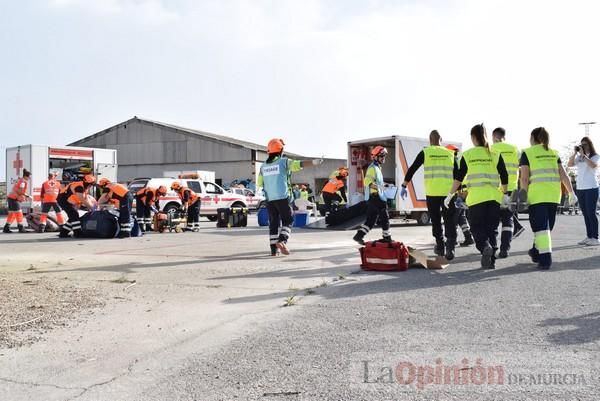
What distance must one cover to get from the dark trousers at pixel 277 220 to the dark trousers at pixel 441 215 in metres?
2.30

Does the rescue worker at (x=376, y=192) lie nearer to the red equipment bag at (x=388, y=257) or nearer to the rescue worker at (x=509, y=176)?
the rescue worker at (x=509, y=176)

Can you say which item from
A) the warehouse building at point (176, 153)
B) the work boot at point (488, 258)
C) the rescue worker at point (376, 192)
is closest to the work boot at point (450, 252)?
the work boot at point (488, 258)

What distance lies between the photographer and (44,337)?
12.9 ft

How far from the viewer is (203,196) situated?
2311cm

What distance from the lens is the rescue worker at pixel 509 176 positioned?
805 centimetres

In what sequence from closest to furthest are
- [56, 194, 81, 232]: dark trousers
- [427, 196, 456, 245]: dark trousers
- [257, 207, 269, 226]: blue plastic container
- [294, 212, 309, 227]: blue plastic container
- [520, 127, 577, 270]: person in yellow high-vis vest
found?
[520, 127, 577, 270]: person in yellow high-vis vest
[427, 196, 456, 245]: dark trousers
[56, 194, 81, 232]: dark trousers
[294, 212, 309, 227]: blue plastic container
[257, 207, 269, 226]: blue plastic container

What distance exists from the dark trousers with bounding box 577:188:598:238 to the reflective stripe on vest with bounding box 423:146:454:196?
11.5 ft

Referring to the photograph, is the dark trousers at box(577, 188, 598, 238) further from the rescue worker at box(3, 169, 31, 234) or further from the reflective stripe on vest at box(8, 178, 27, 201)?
the reflective stripe on vest at box(8, 178, 27, 201)

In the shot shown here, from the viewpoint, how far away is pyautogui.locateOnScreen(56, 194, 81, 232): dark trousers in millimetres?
13211

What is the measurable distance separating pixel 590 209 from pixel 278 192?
581cm

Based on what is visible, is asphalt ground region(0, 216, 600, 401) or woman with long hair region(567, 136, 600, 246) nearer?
asphalt ground region(0, 216, 600, 401)

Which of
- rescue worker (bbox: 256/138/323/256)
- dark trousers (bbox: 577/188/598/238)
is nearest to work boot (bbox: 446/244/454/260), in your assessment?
rescue worker (bbox: 256/138/323/256)

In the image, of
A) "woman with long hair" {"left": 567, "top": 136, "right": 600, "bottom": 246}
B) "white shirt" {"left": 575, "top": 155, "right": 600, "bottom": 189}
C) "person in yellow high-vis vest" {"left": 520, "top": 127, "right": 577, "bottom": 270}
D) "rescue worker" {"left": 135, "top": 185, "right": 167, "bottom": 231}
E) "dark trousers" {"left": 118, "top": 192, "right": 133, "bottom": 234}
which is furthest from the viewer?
"rescue worker" {"left": 135, "top": 185, "right": 167, "bottom": 231}

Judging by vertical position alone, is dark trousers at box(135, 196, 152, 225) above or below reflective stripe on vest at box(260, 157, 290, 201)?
below
